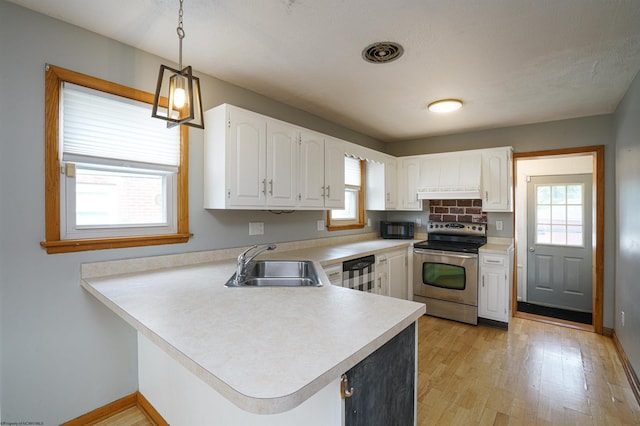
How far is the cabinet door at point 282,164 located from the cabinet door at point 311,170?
8 centimetres

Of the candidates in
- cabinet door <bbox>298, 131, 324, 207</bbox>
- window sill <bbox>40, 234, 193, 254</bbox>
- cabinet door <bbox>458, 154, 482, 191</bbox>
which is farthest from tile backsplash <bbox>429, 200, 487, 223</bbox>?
window sill <bbox>40, 234, 193, 254</bbox>

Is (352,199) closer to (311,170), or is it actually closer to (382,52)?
(311,170)

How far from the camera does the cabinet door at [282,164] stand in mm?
2514

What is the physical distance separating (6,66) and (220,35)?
3.64ft

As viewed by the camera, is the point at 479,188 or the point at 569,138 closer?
the point at 569,138

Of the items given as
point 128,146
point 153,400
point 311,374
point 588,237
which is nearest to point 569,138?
point 588,237

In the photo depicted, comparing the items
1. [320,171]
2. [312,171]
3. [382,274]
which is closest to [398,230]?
[382,274]

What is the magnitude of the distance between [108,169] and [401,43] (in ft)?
6.73

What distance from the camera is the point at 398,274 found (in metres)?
3.72

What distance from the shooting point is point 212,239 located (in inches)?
98.0

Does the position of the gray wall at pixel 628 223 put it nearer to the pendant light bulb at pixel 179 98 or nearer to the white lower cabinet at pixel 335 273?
the white lower cabinet at pixel 335 273

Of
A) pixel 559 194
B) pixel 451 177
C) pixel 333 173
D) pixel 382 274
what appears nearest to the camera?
pixel 333 173

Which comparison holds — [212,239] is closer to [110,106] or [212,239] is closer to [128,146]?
[128,146]

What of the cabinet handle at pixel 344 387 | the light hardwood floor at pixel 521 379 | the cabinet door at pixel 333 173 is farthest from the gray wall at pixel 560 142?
the cabinet handle at pixel 344 387
